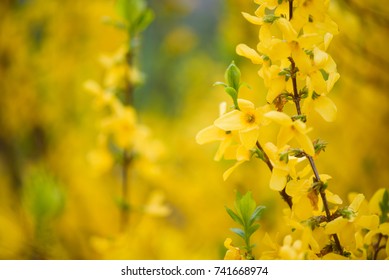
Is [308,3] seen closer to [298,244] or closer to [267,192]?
[298,244]

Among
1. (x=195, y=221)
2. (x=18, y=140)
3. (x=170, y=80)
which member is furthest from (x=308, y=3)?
(x=170, y=80)

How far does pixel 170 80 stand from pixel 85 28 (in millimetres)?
617

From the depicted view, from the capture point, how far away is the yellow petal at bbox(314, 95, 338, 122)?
0.60 meters

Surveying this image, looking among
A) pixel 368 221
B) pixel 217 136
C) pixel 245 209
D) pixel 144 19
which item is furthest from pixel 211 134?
pixel 144 19

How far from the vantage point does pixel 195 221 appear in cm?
157

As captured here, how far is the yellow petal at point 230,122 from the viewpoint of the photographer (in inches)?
23.6

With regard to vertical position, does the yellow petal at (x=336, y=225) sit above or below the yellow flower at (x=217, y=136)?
below

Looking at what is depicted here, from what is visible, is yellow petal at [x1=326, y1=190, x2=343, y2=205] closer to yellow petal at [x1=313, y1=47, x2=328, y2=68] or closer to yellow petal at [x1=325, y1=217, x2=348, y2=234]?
yellow petal at [x1=325, y1=217, x2=348, y2=234]

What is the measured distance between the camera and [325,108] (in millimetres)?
604

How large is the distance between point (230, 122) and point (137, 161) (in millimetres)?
497

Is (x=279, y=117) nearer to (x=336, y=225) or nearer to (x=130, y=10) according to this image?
(x=336, y=225)

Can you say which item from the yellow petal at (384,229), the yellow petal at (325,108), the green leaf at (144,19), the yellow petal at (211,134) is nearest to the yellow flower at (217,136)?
the yellow petal at (211,134)

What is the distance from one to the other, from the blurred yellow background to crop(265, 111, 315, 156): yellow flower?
0.51m

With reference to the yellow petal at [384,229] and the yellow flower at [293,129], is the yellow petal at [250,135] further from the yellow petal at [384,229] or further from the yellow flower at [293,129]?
the yellow petal at [384,229]
